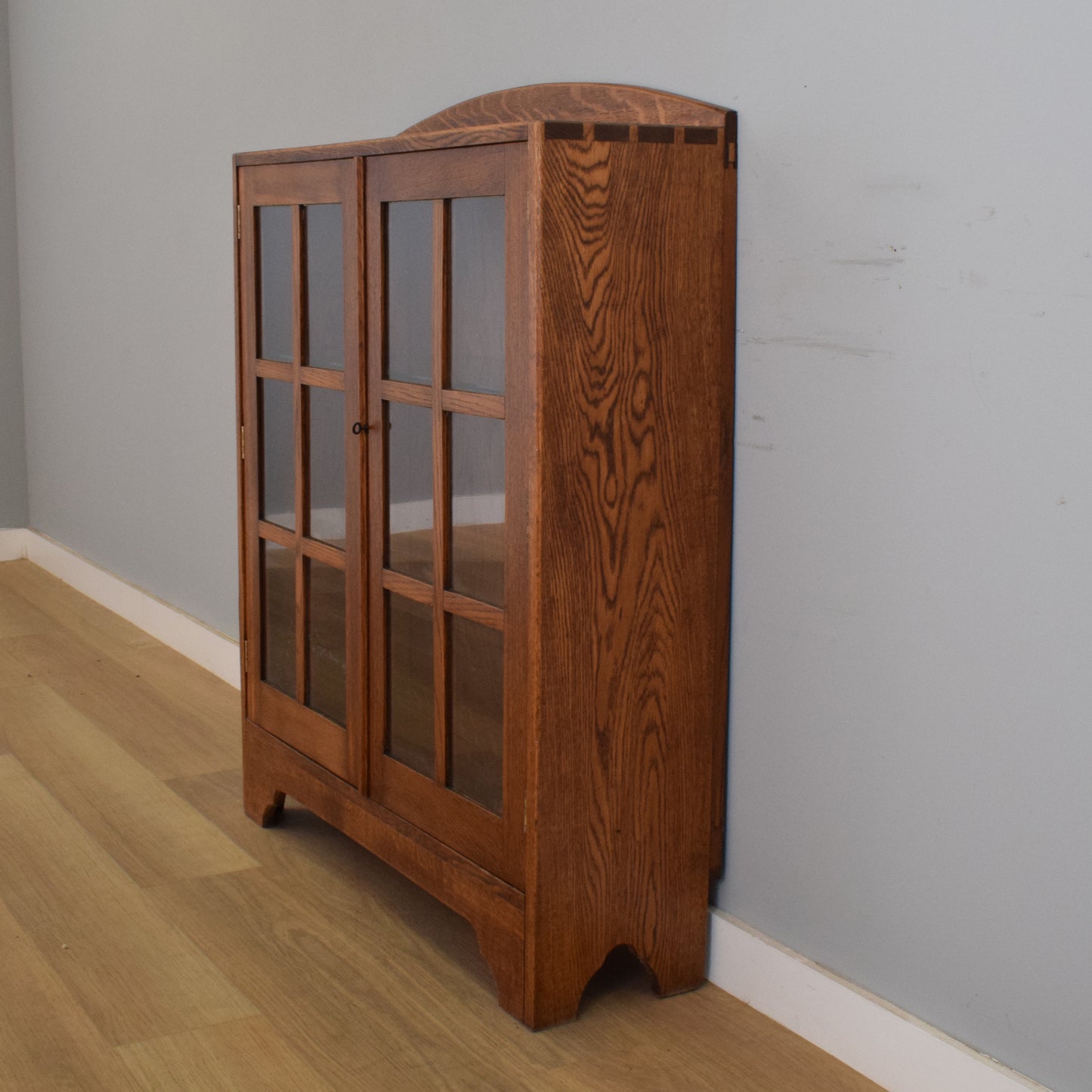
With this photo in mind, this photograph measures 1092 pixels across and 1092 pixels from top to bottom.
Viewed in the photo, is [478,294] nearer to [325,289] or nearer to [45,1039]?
[325,289]

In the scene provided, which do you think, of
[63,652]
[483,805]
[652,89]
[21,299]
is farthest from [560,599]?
[21,299]

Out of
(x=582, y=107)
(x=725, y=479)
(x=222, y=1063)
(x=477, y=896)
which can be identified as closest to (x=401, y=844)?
(x=477, y=896)

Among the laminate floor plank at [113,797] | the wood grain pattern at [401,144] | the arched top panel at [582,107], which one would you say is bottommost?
the laminate floor plank at [113,797]

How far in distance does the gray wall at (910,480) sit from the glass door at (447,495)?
1.12 ft

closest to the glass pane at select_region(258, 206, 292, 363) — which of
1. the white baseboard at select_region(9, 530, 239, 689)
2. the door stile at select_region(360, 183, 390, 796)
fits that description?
the door stile at select_region(360, 183, 390, 796)

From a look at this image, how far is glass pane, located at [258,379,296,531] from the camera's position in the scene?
7.74 ft

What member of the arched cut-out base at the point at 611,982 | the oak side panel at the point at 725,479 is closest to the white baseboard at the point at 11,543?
the arched cut-out base at the point at 611,982

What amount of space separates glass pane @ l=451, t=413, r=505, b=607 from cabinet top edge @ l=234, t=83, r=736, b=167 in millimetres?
372

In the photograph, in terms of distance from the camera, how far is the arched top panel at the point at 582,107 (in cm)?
191

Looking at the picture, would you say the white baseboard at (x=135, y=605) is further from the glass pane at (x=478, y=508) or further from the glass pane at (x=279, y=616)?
the glass pane at (x=478, y=508)

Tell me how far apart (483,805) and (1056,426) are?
3.04 feet

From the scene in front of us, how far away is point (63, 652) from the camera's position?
12.3 ft

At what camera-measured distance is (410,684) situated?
2.10 metres

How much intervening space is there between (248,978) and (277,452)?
0.88 meters
